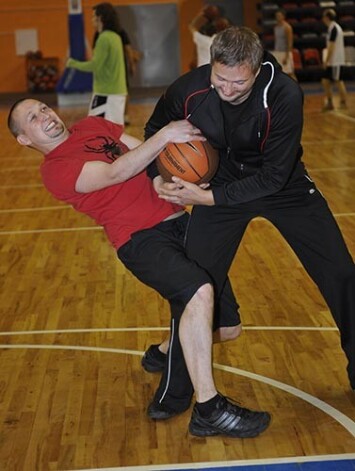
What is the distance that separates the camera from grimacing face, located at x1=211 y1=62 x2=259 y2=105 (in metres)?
3.47

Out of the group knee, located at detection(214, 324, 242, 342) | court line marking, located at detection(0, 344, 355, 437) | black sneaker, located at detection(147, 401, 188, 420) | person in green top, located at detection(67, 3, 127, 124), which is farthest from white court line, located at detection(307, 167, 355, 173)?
black sneaker, located at detection(147, 401, 188, 420)

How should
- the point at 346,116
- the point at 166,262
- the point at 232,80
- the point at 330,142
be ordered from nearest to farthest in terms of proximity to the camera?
the point at 232,80 → the point at 166,262 → the point at 330,142 → the point at 346,116

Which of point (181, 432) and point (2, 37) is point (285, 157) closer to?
point (181, 432)

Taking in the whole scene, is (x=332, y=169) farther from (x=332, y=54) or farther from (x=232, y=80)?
(x=232, y=80)

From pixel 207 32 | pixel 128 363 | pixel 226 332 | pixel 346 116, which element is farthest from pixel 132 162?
pixel 346 116

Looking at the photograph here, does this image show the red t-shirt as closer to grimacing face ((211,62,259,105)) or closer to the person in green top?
grimacing face ((211,62,259,105))

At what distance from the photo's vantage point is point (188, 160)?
150 inches

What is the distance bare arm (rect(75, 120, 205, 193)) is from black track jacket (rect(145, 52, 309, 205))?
0.24 ft

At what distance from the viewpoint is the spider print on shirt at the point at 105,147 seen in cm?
401

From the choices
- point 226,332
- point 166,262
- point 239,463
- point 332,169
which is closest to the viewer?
point 239,463

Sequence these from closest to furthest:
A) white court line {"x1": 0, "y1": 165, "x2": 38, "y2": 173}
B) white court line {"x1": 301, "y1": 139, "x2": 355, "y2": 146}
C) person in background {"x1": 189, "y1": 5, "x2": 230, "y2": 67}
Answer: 1. white court line {"x1": 0, "y1": 165, "x2": 38, "y2": 173}
2. white court line {"x1": 301, "y1": 139, "x2": 355, "y2": 146}
3. person in background {"x1": 189, "y1": 5, "x2": 230, "y2": 67}

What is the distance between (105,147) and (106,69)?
767 centimetres

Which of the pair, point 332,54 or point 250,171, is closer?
point 250,171

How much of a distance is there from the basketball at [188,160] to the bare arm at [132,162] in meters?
0.04
